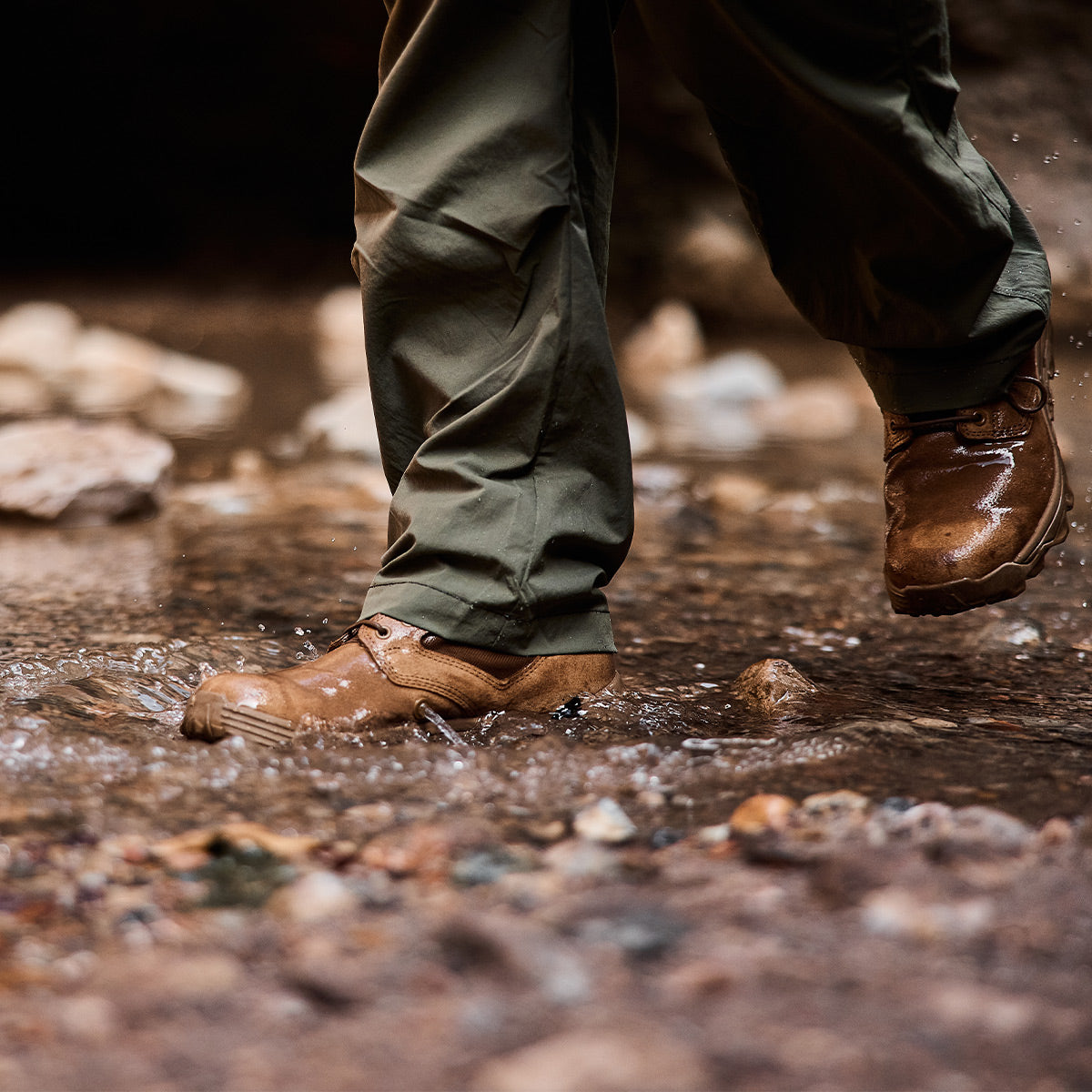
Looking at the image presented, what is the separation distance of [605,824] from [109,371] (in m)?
3.54

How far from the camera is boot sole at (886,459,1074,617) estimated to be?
46.7 inches

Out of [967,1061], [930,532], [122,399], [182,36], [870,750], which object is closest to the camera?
A: [967,1061]

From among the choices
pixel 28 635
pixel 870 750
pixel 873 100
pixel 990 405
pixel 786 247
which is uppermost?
pixel 873 100

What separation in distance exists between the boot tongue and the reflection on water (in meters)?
0.04

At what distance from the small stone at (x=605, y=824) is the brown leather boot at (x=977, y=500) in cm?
48

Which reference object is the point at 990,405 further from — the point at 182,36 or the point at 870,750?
the point at 182,36

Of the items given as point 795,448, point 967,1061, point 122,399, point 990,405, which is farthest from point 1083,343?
point 967,1061

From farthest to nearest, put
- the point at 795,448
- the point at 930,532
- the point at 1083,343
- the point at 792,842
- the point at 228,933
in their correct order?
the point at 1083,343 → the point at 795,448 → the point at 930,532 → the point at 792,842 → the point at 228,933

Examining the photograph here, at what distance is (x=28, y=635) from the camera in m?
1.37

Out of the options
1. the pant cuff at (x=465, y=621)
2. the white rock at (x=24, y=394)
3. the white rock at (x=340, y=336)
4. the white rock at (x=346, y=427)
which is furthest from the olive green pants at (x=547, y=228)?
the white rock at (x=340, y=336)

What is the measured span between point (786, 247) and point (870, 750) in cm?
51

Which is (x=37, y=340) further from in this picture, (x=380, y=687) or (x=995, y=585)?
(x=995, y=585)

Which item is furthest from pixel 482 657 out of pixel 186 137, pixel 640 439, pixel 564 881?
pixel 186 137

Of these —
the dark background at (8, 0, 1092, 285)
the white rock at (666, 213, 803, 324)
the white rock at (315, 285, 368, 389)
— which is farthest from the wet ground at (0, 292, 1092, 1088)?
the dark background at (8, 0, 1092, 285)
